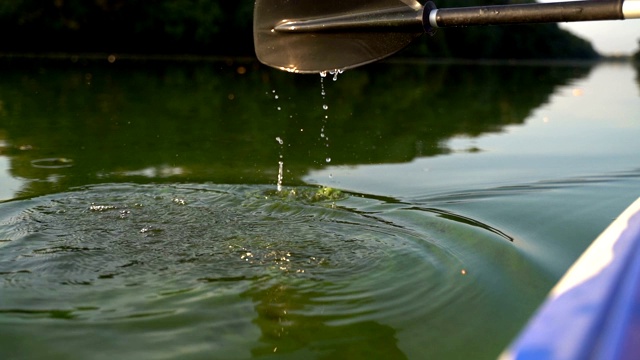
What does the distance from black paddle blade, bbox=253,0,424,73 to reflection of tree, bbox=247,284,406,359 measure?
132cm

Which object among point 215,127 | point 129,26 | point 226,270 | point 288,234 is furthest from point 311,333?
point 129,26

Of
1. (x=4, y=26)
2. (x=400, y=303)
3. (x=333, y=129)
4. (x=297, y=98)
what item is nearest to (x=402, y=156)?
(x=333, y=129)

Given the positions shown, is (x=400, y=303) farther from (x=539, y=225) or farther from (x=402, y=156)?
(x=402, y=156)

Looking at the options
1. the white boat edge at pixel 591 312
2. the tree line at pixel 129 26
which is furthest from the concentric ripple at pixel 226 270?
the tree line at pixel 129 26

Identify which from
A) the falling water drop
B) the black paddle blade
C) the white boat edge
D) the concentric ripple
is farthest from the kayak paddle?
the white boat edge

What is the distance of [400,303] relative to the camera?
9.06 feet

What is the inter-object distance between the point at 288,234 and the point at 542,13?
63.2 inches

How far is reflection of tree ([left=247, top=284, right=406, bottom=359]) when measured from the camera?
2355 millimetres

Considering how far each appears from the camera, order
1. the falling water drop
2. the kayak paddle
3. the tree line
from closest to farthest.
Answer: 1. the kayak paddle
2. the falling water drop
3. the tree line

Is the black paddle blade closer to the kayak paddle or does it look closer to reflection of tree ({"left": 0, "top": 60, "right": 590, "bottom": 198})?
the kayak paddle

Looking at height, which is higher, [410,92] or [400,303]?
[410,92]

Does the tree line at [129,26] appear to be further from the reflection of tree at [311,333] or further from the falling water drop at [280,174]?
the reflection of tree at [311,333]

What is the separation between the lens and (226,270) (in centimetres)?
304

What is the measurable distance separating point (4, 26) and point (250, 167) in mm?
31143
